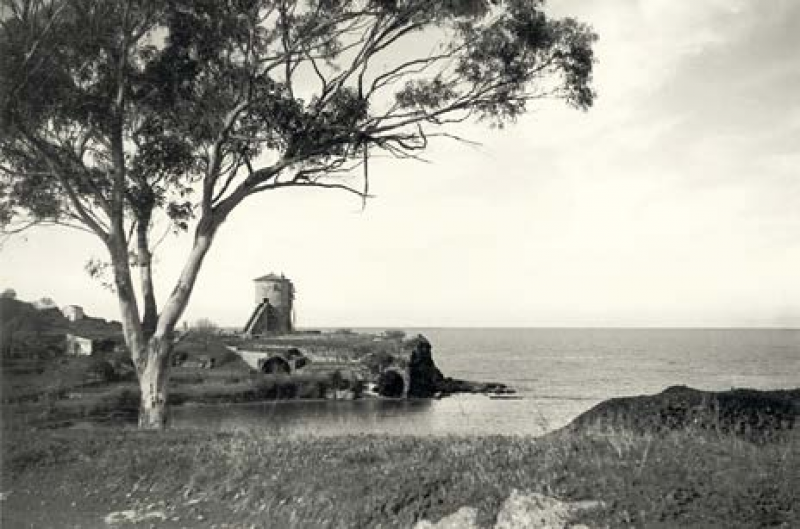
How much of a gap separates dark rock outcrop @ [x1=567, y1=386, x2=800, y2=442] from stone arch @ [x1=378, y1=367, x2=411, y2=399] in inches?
1938

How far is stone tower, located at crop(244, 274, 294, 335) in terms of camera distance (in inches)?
3351

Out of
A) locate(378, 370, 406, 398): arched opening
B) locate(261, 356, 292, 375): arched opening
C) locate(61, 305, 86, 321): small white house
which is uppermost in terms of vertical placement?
locate(61, 305, 86, 321): small white house

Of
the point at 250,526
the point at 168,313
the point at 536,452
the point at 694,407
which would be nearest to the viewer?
the point at 250,526

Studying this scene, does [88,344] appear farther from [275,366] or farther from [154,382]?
[154,382]

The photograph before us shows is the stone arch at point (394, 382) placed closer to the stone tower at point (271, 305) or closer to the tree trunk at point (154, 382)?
the stone tower at point (271, 305)

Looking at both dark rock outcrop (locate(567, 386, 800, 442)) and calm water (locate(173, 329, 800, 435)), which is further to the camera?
calm water (locate(173, 329, 800, 435))

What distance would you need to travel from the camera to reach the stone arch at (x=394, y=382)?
63594 millimetres

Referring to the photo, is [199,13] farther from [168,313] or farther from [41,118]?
[168,313]

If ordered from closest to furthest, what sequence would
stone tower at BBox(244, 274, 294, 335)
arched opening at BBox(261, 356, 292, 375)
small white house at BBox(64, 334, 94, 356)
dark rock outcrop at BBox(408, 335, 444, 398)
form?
small white house at BBox(64, 334, 94, 356) → arched opening at BBox(261, 356, 292, 375) → dark rock outcrop at BBox(408, 335, 444, 398) → stone tower at BBox(244, 274, 294, 335)

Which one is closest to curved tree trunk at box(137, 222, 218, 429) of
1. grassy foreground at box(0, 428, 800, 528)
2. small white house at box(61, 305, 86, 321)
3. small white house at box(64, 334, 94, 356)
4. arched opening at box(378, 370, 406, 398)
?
grassy foreground at box(0, 428, 800, 528)

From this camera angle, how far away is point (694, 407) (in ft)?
42.4

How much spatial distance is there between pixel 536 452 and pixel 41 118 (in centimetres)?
1222

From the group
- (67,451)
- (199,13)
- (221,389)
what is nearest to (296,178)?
(199,13)

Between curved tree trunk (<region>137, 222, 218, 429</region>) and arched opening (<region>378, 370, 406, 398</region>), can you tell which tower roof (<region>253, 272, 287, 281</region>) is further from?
→ curved tree trunk (<region>137, 222, 218, 429</region>)
